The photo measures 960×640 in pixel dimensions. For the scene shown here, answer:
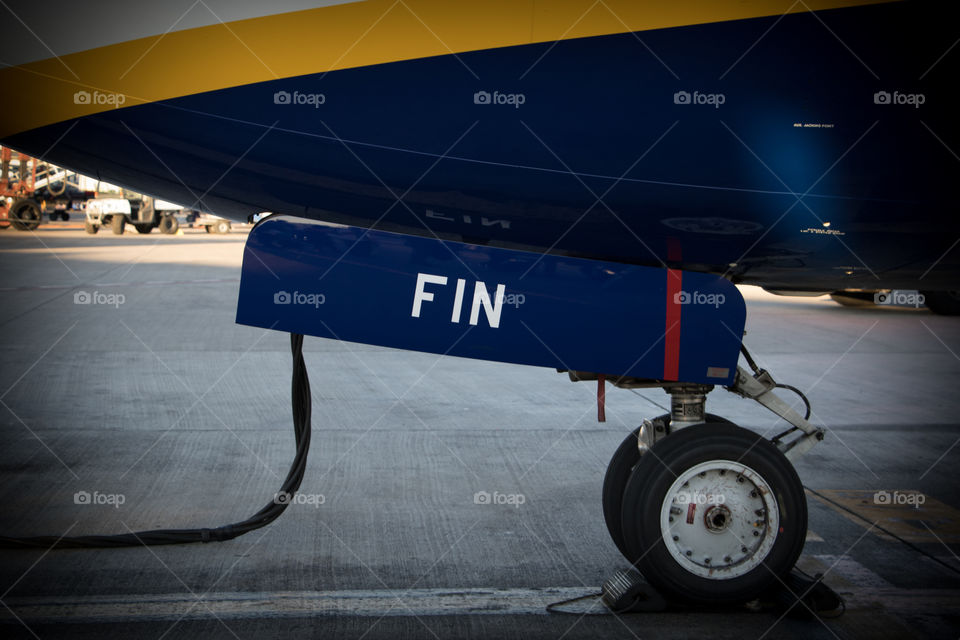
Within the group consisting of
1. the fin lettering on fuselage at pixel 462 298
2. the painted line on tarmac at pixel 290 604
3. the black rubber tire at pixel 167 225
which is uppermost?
the black rubber tire at pixel 167 225

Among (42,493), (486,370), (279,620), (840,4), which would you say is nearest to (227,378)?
(486,370)

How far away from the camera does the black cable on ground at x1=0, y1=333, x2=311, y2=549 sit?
4.14 metres

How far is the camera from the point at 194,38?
3119 mm

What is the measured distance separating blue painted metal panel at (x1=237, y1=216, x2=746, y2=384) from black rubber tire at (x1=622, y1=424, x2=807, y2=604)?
25 cm

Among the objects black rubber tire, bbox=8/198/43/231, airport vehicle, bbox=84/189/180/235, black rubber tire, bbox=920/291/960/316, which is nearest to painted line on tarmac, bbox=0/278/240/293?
airport vehicle, bbox=84/189/180/235

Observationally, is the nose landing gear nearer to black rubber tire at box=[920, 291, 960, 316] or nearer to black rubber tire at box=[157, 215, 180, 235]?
black rubber tire at box=[920, 291, 960, 316]

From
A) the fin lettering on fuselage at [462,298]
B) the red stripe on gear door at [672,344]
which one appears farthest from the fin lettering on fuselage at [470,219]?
the red stripe on gear door at [672,344]

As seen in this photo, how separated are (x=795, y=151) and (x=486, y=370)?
594 centimetres

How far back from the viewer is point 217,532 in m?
4.30

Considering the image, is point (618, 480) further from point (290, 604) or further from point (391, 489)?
point (391, 489)

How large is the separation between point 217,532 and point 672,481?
2.19 meters

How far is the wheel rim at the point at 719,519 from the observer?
11.3ft

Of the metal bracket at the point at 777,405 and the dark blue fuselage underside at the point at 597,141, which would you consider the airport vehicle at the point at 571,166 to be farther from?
the metal bracket at the point at 777,405

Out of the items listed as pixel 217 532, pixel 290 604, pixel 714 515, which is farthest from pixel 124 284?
pixel 714 515
